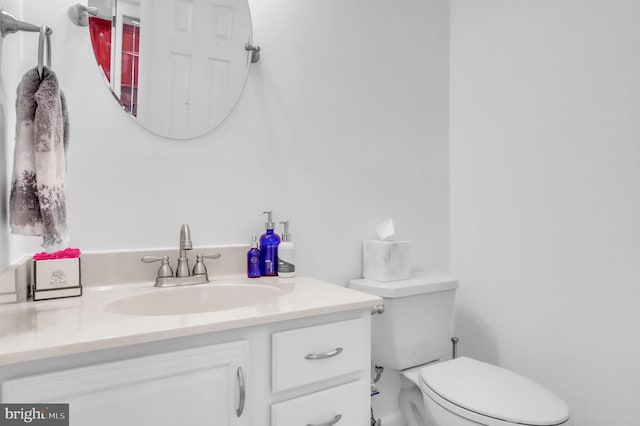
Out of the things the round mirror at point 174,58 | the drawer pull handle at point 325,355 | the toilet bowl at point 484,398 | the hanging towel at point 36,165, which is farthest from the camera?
the round mirror at point 174,58

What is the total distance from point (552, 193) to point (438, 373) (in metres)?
0.85

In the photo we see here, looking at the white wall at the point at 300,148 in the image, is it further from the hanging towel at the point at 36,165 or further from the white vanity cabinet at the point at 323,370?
the white vanity cabinet at the point at 323,370

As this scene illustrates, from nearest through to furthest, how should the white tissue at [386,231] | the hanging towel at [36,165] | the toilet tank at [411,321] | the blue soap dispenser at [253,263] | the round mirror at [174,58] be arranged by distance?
1. the hanging towel at [36,165]
2. the round mirror at [174,58]
3. the blue soap dispenser at [253,263]
4. the toilet tank at [411,321]
5. the white tissue at [386,231]

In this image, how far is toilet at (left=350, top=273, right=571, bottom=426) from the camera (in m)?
1.13

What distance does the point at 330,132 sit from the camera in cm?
162

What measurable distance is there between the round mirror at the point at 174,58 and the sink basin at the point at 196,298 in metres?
0.51

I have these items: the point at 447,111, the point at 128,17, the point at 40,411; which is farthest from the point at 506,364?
the point at 128,17

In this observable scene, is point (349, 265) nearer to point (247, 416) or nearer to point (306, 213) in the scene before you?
point (306, 213)

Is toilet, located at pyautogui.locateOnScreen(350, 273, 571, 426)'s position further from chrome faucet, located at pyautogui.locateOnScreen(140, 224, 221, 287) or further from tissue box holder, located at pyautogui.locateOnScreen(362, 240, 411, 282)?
chrome faucet, located at pyautogui.locateOnScreen(140, 224, 221, 287)

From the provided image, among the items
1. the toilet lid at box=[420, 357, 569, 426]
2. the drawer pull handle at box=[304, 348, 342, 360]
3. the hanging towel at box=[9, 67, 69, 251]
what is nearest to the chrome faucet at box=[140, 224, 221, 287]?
the hanging towel at box=[9, 67, 69, 251]

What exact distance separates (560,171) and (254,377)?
1.38 meters

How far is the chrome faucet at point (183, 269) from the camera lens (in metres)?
1.19

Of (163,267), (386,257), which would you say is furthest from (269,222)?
(386,257)

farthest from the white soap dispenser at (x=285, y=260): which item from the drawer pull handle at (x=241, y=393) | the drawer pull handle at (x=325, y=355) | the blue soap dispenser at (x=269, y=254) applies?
the drawer pull handle at (x=241, y=393)
